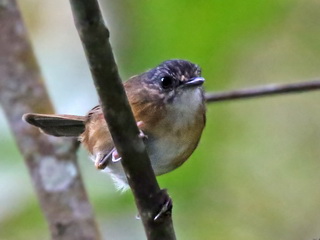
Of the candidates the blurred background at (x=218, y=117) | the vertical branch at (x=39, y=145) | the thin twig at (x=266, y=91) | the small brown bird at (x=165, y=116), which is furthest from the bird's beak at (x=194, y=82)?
the vertical branch at (x=39, y=145)

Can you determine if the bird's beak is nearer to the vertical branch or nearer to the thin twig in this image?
the thin twig

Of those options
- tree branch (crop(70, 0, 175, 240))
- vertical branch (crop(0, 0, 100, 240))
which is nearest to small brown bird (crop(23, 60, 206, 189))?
vertical branch (crop(0, 0, 100, 240))

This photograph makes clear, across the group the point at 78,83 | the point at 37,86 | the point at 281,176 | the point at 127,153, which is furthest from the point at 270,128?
the point at 127,153

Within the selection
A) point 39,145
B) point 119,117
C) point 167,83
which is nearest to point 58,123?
point 39,145

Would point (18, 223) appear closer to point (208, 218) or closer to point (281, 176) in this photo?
point (208, 218)

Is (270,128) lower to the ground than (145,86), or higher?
lower

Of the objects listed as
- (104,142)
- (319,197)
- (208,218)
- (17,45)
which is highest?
(17,45)
